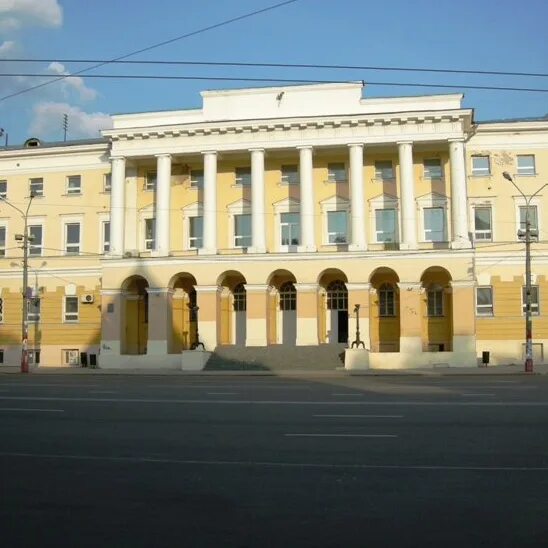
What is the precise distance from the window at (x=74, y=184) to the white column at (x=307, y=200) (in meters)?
15.2

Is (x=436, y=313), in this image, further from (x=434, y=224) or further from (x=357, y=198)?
(x=357, y=198)

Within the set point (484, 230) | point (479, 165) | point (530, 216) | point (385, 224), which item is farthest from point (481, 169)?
point (385, 224)

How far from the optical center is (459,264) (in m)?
41.7

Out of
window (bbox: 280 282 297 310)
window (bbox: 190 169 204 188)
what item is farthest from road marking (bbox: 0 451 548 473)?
window (bbox: 190 169 204 188)

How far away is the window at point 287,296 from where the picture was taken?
4650 cm

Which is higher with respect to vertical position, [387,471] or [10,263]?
[10,263]

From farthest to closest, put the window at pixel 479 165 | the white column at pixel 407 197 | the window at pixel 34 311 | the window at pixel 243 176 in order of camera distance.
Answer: the window at pixel 34 311
the window at pixel 243 176
the window at pixel 479 165
the white column at pixel 407 197

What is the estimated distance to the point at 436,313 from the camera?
45.7 meters

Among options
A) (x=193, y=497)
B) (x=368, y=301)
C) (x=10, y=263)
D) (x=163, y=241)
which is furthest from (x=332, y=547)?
(x=10, y=263)

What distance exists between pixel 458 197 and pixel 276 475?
116 feet

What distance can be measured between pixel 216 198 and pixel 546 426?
34.3m

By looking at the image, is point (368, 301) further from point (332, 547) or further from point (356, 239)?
point (332, 547)

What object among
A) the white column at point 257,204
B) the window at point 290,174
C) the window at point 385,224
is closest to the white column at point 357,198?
the window at point 385,224

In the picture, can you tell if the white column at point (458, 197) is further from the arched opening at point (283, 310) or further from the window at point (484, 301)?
the arched opening at point (283, 310)
